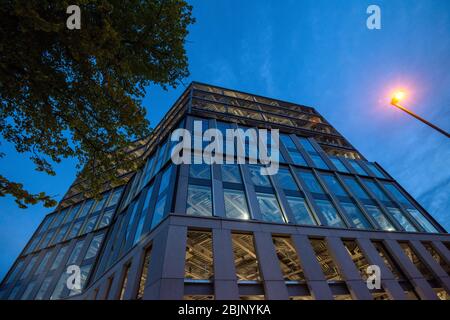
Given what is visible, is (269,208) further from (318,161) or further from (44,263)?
(44,263)

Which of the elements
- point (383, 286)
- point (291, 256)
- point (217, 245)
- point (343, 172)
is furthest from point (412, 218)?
point (217, 245)

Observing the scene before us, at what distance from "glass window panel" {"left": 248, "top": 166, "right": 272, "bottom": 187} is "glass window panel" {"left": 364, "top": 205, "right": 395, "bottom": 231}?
29.1ft

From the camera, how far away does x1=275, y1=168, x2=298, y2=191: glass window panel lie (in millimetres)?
17136

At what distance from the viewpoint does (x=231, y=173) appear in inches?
634

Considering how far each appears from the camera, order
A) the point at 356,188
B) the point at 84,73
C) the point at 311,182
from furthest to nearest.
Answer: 1. the point at 356,188
2. the point at 311,182
3. the point at 84,73

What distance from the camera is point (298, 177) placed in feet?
60.7

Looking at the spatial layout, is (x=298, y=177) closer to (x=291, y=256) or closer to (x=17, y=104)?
(x=291, y=256)

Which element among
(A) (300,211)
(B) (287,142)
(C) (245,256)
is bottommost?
(C) (245,256)

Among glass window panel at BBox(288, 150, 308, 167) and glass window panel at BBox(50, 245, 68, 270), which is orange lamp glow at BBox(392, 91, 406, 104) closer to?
glass window panel at BBox(288, 150, 308, 167)

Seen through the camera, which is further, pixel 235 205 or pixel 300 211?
pixel 300 211

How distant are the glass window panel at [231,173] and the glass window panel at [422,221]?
16.2 meters

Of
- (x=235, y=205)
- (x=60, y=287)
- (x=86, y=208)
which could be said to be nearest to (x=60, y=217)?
(x=86, y=208)

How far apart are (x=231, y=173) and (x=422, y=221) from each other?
17.4m
